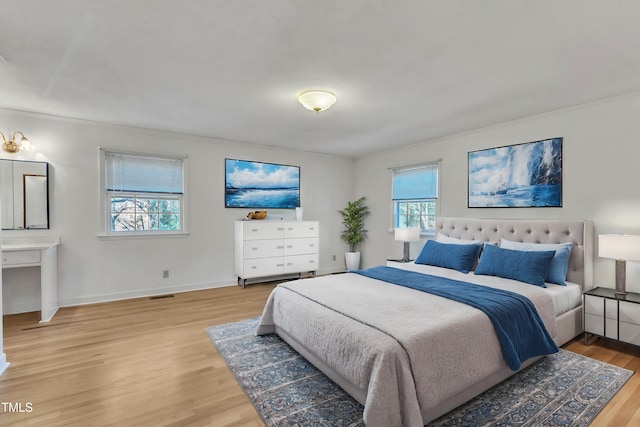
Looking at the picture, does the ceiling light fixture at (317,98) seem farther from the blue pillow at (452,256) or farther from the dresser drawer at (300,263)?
the dresser drawer at (300,263)

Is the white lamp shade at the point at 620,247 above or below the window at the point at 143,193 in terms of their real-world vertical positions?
below

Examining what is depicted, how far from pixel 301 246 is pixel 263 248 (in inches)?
28.0

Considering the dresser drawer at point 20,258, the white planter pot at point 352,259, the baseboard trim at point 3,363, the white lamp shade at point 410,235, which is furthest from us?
the white planter pot at point 352,259

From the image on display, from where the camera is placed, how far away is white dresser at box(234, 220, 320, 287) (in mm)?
4852

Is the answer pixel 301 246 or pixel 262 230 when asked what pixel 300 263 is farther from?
pixel 262 230

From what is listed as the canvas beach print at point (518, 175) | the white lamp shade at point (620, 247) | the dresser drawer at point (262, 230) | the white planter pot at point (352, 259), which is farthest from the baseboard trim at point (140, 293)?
the white lamp shade at point (620, 247)

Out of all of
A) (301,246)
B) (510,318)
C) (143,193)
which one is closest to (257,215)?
(301,246)

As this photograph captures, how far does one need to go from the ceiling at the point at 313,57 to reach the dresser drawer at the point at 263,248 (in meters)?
2.01

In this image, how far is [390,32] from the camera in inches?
79.0

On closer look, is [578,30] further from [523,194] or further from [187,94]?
[187,94]

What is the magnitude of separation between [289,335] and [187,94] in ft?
8.31

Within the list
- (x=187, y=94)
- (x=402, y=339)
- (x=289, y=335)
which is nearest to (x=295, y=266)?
(x=289, y=335)

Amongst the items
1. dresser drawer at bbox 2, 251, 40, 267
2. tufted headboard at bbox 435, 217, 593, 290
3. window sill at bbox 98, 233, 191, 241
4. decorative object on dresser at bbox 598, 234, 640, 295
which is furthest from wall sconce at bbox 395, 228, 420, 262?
dresser drawer at bbox 2, 251, 40, 267

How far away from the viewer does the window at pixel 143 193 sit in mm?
4250
